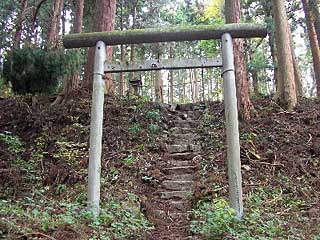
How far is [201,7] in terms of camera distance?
815 inches

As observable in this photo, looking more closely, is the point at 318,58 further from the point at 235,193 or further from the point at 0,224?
the point at 0,224

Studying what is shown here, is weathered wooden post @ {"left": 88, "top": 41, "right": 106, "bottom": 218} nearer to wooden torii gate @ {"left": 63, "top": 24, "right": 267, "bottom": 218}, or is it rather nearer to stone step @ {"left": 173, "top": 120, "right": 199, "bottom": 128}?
wooden torii gate @ {"left": 63, "top": 24, "right": 267, "bottom": 218}

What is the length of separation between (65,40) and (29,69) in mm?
2502

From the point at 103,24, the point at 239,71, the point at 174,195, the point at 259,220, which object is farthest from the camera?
the point at 103,24

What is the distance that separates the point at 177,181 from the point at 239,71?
357 centimetres

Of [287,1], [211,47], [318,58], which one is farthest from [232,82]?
[211,47]

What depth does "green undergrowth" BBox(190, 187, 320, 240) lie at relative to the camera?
15.3ft

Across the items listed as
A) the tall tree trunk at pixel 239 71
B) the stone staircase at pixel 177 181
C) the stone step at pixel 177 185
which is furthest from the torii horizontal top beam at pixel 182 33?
the tall tree trunk at pixel 239 71

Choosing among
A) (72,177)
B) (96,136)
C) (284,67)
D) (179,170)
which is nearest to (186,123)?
(179,170)

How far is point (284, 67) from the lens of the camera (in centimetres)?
993

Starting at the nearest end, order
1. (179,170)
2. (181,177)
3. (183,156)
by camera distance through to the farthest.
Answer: (181,177) < (179,170) < (183,156)

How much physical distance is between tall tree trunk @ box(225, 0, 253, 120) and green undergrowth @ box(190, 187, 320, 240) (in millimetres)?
3152

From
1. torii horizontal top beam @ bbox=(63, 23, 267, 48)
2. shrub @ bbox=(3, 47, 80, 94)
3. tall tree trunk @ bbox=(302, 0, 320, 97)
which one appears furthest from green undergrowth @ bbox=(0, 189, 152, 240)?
tall tree trunk @ bbox=(302, 0, 320, 97)

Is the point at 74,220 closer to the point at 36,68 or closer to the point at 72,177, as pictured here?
the point at 72,177
